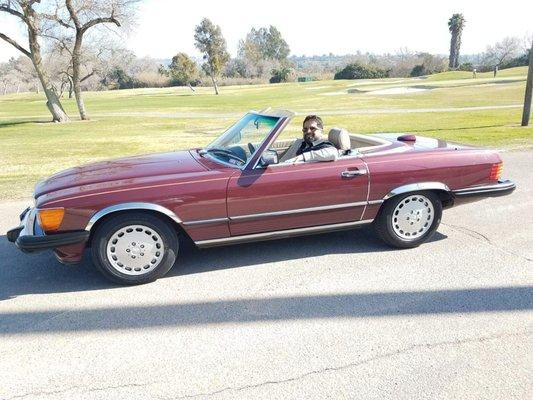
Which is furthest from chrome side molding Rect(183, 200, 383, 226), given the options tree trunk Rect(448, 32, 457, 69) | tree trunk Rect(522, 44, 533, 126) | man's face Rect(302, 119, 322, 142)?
tree trunk Rect(448, 32, 457, 69)

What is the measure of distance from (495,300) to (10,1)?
22584 mm

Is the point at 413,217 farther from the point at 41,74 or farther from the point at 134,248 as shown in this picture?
the point at 41,74

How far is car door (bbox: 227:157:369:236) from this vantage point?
3.79 metres

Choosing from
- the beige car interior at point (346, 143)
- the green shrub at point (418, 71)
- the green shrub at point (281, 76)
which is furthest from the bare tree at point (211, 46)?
the beige car interior at point (346, 143)

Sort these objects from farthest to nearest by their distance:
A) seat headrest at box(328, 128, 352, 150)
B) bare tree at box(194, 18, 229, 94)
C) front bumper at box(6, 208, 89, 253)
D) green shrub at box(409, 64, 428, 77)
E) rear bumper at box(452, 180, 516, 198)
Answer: green shrub at box(409, 64, 428, 77) → bare tree at box(194, 18, 229, 94) → rear bumper at box(452, 180, 516, 198) → seat headrest at box(328, 128, 352, 150) → front bumper at box(6, 208, 89, 253)

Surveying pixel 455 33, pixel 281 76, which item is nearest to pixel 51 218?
pixel 281 76

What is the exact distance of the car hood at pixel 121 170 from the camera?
385cm

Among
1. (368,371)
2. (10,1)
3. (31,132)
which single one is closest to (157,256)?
(368,371)

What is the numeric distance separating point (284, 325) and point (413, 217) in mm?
1955

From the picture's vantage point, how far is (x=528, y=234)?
15.3 feet

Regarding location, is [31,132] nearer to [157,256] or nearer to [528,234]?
[157,256]

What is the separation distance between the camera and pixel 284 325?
10.1 ft

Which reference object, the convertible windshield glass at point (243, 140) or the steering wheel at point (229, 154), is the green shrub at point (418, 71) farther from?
the steering wheel at point (229, 154)

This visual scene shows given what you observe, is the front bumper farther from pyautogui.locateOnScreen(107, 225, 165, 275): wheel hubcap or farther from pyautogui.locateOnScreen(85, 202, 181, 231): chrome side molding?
pyautogui.locateOnScreen(107, 225, 165, 275): wheel hubcap
